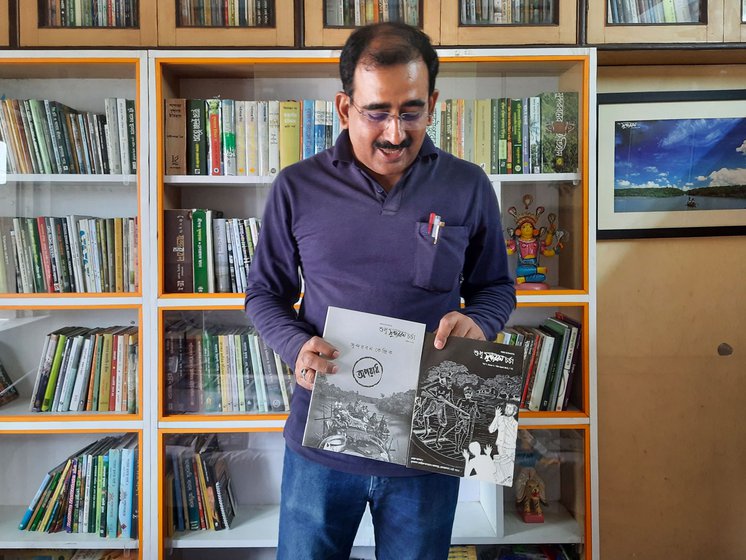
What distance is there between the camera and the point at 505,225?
6.69 feet

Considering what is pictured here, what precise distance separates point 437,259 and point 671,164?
4.91ft

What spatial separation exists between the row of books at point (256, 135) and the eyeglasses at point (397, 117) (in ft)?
2.71

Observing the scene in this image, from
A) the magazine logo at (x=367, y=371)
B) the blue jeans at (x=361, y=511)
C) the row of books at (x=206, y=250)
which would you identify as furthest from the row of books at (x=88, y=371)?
the magazine logo at (x=367, y=371)

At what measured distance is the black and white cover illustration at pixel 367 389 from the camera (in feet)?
3.76

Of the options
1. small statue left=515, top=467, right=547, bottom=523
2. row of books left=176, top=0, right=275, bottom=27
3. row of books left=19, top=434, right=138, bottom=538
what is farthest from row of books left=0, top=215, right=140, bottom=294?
small statue left=515, top=467, right=547, bottom=523

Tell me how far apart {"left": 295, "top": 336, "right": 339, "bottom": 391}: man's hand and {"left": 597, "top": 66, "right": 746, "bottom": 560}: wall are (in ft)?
4.89

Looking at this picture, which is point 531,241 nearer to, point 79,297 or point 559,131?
point 559,131

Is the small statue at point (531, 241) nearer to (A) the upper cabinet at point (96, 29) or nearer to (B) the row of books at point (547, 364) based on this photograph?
(B) the row of books at point (547, 364)

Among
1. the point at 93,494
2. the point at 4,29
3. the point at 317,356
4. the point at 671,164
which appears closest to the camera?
the point at 317,356

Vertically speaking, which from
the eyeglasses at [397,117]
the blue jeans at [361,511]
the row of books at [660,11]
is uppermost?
the row of books at [660,11]

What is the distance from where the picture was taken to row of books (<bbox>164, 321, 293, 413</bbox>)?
2012mm

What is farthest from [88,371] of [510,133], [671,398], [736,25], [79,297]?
[736,25]

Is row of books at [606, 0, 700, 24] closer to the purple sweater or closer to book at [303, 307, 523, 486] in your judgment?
the purple sweater

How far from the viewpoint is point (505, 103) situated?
1.99 m
